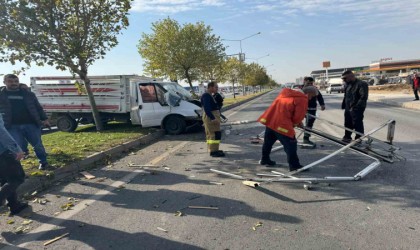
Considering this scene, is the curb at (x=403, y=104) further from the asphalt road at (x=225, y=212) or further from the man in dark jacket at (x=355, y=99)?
the asphalt road at (x=225, y=212)

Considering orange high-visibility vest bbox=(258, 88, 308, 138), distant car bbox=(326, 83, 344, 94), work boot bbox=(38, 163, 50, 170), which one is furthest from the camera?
distant car bbox=(326, 83, 344, 94)

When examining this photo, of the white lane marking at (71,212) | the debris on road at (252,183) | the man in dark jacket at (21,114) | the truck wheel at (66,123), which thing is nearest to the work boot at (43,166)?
the man in dark jacket at (21,114)

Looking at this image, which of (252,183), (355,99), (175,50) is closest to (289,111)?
(252,183)

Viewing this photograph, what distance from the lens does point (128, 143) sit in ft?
31.0

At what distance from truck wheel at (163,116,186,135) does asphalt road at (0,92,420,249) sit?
4.84 metres

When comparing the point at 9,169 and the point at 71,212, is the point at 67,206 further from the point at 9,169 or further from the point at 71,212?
the point at 9,169

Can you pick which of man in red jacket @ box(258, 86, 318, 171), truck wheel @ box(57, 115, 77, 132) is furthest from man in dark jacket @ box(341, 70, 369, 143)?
truck wheel @ box(57, 115, 77, 132)

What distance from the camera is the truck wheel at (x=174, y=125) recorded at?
11617mm

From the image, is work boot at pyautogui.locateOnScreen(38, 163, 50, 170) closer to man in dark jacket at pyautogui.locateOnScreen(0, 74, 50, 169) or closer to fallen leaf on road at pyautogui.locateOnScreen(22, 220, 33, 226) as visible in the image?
Answer: man in dark jacket at pyautogui.locateOnScreen(0, 74, 50, 169)

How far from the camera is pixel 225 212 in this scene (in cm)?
430

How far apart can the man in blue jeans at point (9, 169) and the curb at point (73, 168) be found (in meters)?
0.89

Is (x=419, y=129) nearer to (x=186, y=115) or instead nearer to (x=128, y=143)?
(x=186, y=115)

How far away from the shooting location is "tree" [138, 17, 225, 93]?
26219 millimetres

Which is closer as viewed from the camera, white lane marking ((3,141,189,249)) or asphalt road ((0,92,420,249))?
asphalt road ((0,92,420,249))
